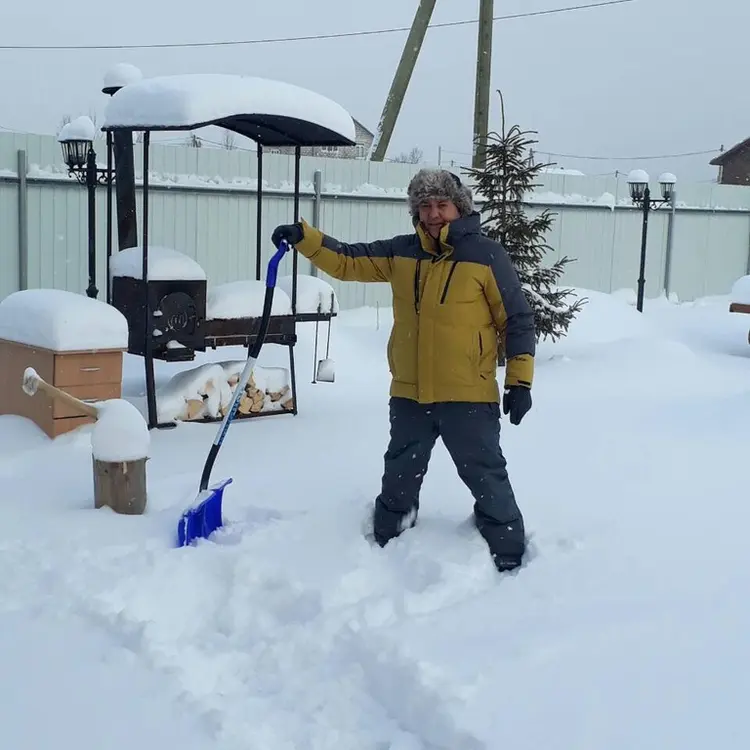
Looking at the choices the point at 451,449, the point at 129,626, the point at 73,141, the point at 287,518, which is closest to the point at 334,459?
the point at 287,518

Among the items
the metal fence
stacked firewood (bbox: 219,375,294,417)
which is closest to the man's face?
stacked firewood (bbox: 219,375,294,417)

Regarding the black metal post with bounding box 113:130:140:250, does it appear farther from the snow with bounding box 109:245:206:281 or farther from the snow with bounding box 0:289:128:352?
the snow with bounding box 0:289:128:352

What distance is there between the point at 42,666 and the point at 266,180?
30.4ft

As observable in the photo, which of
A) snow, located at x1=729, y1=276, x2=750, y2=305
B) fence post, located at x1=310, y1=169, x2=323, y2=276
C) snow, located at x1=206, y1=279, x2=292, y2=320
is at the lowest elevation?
snow, located at x1=729, y1=276, x2=750, y2=305

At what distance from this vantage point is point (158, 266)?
578 cm

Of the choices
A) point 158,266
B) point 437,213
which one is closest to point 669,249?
point 158,266

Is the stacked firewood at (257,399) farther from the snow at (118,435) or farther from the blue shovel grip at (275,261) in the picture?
the blue shovel grip at (275,261)

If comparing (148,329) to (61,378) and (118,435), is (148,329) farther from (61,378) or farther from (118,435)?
(118,435)

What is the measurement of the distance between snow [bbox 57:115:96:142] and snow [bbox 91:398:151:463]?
499 cm

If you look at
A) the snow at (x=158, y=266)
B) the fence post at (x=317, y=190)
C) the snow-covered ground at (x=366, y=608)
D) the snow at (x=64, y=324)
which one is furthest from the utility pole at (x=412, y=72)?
the snow-covered ground at (x=366, y=608)

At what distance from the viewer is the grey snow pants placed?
3574 millimetres

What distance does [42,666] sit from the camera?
277 cm

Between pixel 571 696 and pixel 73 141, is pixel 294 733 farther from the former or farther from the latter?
pixel 73 141

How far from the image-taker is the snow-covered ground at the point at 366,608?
248 centimetres
